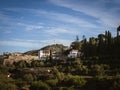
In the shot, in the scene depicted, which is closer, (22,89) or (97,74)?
(22,89)

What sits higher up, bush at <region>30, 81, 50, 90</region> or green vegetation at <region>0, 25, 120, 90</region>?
green vegetation at <region>0, 25, 120, 90</region>

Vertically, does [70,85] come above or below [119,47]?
below

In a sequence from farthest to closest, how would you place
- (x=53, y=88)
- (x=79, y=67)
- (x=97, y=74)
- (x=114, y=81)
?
(x=79, y=67) < (x=97, y=74) < (x=53, y=88) < (x=114, y=81)

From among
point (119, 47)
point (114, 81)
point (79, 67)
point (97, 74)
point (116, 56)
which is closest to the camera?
point (114, 81)

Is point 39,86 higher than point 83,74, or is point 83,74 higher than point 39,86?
point 83,74

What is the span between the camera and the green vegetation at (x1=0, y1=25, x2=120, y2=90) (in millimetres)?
33844

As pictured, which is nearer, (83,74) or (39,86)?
(39,86)

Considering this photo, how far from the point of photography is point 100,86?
33.6 metres

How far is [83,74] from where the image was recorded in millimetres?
40750

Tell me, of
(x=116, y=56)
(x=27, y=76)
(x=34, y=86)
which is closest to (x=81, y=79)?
(x=34, y=86)

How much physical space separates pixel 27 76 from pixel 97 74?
35.7ft

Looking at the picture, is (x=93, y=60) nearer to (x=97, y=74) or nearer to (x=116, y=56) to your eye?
(x=116, y=56)

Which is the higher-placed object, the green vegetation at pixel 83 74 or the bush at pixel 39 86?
the green vegetation at pixel 83 74

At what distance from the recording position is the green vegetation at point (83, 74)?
3384 centimetres
